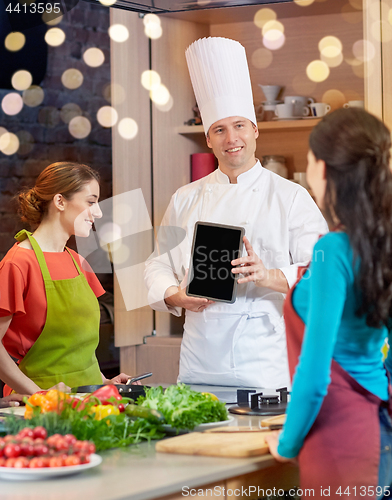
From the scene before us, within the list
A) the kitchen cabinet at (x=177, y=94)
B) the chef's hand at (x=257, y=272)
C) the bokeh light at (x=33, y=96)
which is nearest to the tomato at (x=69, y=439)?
the chef's hand at (x=257, y=272)

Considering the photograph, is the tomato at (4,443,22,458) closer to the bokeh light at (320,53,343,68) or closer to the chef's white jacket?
the chef's white jacket

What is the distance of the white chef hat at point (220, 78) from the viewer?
2.03 metres

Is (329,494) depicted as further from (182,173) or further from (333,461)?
(182,173)

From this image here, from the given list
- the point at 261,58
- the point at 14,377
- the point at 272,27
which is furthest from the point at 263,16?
Answer: the point at 14,377

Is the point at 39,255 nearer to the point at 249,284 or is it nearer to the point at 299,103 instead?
the point at 249,284

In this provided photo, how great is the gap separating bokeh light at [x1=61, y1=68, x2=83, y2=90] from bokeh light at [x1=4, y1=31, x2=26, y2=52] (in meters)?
0.39

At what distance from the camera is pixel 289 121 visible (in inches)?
102

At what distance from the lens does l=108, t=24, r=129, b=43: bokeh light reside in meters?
2.59

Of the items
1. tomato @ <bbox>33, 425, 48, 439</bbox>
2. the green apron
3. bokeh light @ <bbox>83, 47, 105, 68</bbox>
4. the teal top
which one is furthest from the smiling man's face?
bokeh light @ <bbox>83, 47, 105, 68</bbox>

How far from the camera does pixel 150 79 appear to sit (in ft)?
8.84

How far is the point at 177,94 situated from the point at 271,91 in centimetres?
38

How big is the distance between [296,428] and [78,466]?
12.0 inches

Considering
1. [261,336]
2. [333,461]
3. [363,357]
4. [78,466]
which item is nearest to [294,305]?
[363,357]

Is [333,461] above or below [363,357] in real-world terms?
below
